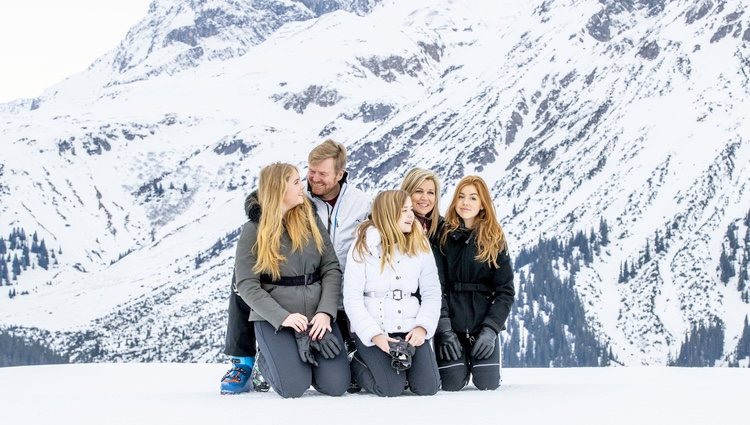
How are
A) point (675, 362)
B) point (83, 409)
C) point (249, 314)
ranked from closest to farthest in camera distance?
point (83, 409) < point (249, 314) < point (675, 362)

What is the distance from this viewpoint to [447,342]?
12227 millimetres

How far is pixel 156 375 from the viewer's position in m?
17.5

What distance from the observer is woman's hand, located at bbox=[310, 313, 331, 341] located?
445 inches

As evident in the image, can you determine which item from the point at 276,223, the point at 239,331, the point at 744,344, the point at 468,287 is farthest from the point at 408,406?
the point at 744,344

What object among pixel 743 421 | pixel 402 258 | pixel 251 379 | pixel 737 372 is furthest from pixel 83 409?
pixel 737 372

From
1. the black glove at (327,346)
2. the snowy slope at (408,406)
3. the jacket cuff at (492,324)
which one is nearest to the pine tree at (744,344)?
the snowy slope at (408,406)

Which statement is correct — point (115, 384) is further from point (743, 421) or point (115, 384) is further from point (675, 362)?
point (675, 362)

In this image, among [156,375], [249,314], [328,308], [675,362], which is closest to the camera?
[328,308]

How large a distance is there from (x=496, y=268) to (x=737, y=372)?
6.53 meters

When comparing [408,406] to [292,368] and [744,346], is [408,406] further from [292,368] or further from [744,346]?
[744,346]

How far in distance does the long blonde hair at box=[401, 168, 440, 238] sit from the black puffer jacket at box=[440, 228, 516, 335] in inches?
15.0

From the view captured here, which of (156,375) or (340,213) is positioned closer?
(340,213)

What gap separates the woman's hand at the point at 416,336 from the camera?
11492 millimetres

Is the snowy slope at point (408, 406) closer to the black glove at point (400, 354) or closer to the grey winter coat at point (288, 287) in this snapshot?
the black glove at point (400, 354)
